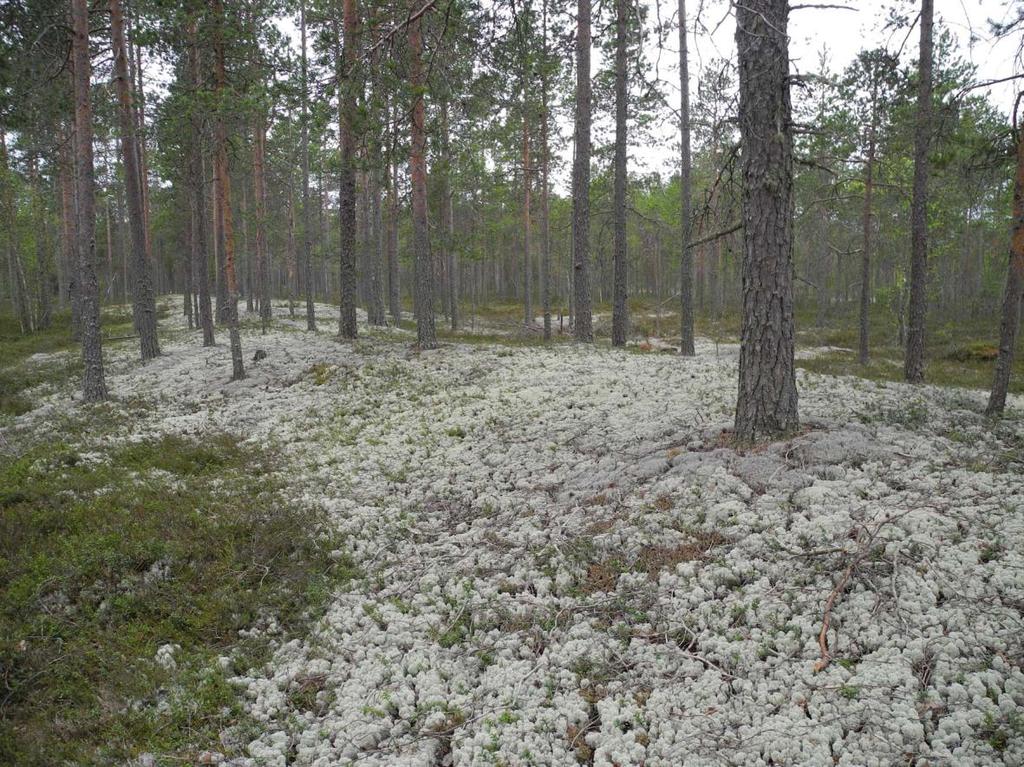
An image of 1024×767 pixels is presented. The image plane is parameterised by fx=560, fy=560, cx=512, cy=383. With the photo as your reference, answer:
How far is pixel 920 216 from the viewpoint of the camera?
11867 millimetres

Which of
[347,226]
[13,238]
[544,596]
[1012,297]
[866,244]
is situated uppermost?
[13,238]

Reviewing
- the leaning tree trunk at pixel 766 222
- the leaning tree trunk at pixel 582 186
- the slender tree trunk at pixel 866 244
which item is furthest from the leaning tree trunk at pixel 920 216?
the leaning tree trunk at pixel 582 186

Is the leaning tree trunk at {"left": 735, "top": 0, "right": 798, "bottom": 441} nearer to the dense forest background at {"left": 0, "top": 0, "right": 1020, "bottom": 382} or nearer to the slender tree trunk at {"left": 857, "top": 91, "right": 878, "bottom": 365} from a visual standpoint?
the dense forest background at {"left": 0, "top": 0, "right": 1020, "bottom": 382}

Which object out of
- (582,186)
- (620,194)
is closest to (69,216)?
(582,186)

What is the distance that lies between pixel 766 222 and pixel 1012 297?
179 inches

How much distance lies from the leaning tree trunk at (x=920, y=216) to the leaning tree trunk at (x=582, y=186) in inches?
296

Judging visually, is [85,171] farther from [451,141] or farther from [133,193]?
[451,141]

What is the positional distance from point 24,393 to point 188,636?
46.2 feet

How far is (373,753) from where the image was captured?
11.1 ft

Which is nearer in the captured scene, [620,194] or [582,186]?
[620,194]

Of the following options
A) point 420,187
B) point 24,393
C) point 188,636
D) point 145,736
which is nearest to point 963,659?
point 145,736

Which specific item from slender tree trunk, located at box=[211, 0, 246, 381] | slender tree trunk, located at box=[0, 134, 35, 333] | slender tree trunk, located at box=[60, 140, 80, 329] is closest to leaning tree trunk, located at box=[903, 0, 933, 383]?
slender tree trunk, located at box=[211, 0, 246, 381]

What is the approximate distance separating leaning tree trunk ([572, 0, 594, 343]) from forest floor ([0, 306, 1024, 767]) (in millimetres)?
8358

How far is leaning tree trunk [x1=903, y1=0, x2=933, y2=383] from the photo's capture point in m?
11.2
